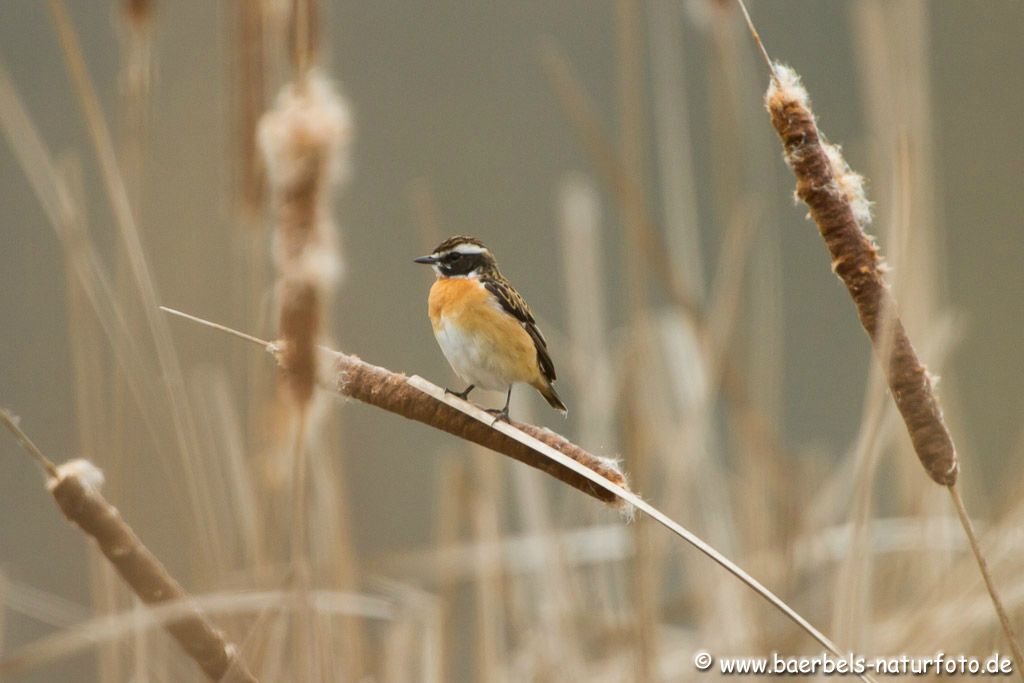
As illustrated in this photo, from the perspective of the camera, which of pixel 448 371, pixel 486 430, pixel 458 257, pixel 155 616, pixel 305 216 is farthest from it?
pixel 448 371

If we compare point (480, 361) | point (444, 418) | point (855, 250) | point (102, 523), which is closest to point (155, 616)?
point (102, 523)

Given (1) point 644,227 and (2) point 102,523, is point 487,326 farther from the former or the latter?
(2) point 102,523

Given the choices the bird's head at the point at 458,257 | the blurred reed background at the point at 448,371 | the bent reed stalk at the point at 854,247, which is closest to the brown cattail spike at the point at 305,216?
the blurred reed background at the point at 448,371

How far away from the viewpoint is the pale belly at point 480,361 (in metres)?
1.65

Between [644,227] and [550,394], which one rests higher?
[644,227]

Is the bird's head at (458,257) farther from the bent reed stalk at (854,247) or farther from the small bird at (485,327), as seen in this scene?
the bent reed stalk at (854,247)

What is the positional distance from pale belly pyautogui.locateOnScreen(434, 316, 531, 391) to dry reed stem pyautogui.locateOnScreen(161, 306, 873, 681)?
0.59m

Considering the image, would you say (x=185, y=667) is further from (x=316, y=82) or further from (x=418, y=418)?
(x=316, y=82)

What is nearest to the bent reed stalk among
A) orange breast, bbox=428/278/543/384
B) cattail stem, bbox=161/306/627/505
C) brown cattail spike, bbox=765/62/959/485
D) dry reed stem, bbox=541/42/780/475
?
brown cattail spike, bbox=765/62/959/485

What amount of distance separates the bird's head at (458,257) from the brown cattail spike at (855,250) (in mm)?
579

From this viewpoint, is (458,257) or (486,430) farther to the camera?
(458,257)

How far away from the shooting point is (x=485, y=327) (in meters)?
1.72

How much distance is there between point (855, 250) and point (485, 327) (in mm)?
798

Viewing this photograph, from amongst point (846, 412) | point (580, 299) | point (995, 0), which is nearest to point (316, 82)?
point (580, 299)
